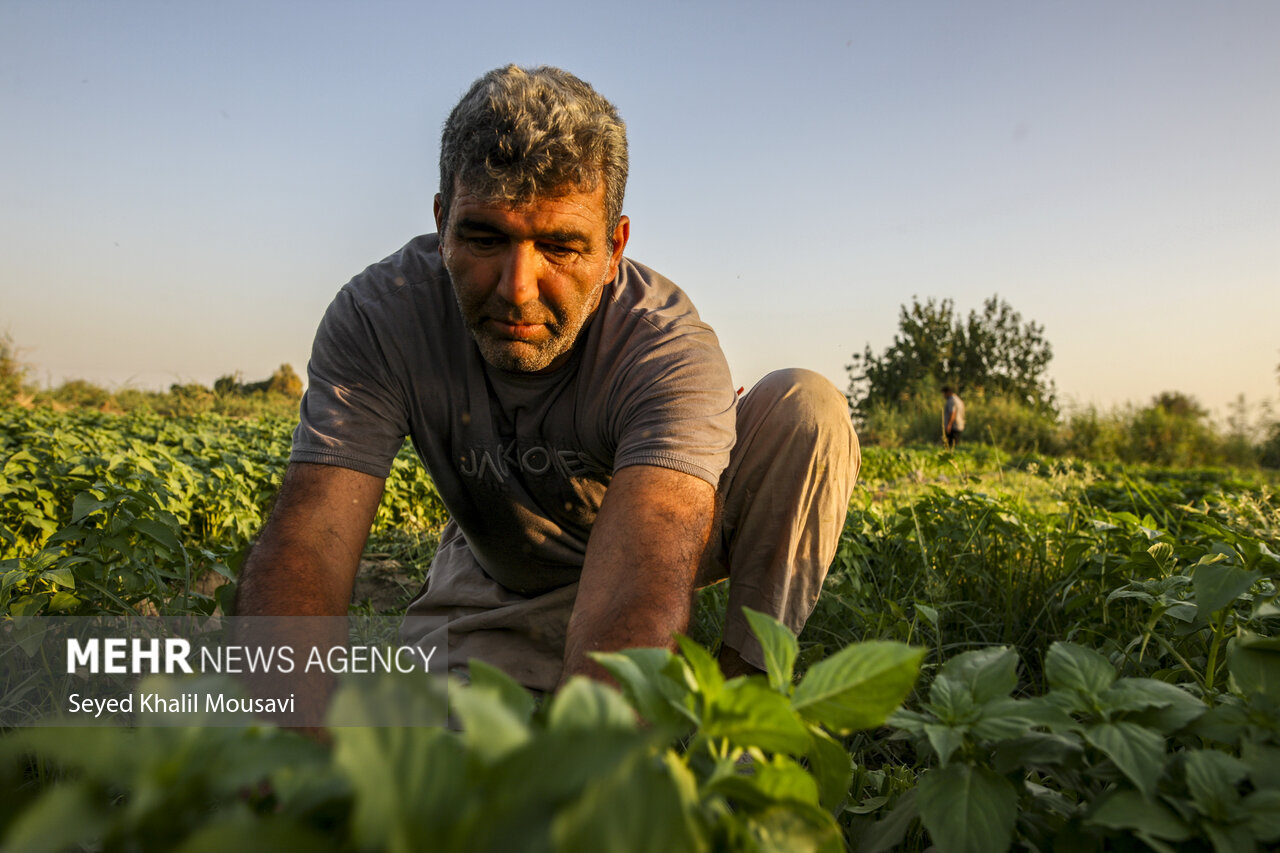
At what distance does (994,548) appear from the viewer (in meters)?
2.74

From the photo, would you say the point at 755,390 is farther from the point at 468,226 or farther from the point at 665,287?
the point at 468,226

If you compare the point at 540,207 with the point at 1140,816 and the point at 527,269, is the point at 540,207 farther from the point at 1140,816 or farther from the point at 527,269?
the point at 1140,816

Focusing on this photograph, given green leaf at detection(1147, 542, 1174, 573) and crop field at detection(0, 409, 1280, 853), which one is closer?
crop field at detection(0, 409, 1280, 853)

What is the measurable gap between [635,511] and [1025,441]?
754 inches

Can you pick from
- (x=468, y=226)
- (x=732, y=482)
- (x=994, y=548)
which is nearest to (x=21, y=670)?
(x=468, y=226)

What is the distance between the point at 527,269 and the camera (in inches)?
72.7

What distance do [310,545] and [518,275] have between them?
2.36 feet

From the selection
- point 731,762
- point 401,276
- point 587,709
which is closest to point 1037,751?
point 731,762

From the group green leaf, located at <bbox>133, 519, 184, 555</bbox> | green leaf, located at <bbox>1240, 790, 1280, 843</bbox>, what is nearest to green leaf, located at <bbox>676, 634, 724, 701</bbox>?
green leaf, located at <bbox>1240, 790, 1280, 843</bbox>

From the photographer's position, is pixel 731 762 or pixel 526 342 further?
pixel 526 342

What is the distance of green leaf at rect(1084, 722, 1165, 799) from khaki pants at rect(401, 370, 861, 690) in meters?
1.35

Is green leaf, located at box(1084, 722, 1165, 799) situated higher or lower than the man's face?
lower

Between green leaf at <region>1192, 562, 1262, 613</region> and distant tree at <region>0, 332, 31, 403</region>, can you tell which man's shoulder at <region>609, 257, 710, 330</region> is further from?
distant tree at <region>0, 332, 31, 403</region>

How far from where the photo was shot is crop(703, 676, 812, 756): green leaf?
50cm
